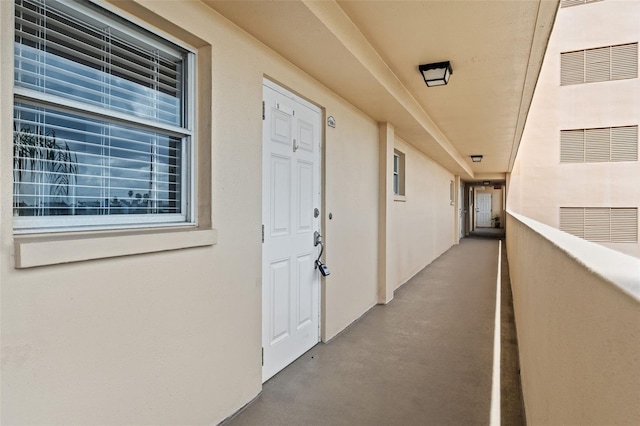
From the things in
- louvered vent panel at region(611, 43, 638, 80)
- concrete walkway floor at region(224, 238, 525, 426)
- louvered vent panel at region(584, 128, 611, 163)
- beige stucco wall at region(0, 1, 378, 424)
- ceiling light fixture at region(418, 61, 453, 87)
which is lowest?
concrete walkway floor at region(224, 238, 525, 426)

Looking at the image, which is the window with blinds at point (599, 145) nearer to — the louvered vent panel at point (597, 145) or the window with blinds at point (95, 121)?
the louvered vent panel at point (597, 145)

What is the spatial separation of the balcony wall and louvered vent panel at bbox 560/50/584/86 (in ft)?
45.1

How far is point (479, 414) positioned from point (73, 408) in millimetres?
2167

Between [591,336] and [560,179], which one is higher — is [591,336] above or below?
below

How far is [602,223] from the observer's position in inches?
487

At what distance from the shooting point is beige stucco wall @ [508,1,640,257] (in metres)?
11.8

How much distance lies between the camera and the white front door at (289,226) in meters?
2.73

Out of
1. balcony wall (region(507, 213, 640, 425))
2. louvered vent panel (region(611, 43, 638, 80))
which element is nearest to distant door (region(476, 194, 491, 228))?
louvered vent panel (region(611, 43, 638, 80))

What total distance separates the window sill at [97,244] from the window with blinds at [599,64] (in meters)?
14.5

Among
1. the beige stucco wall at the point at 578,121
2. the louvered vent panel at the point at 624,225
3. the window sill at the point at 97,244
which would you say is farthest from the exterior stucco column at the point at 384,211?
the louvered vent panel at the point at 624,225

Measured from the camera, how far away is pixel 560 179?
12734 millimetres

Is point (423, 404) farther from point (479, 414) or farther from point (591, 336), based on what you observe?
point (591, 336)

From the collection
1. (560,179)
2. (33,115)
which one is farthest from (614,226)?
(33,115)

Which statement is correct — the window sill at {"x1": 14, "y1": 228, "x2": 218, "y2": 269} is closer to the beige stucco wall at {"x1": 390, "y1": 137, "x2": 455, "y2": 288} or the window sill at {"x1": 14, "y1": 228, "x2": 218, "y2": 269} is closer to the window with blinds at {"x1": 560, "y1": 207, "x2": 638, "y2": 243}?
the beige stucco wall at {"x1": 390, "y1": 137, "x2": 455, "y2": 288}
